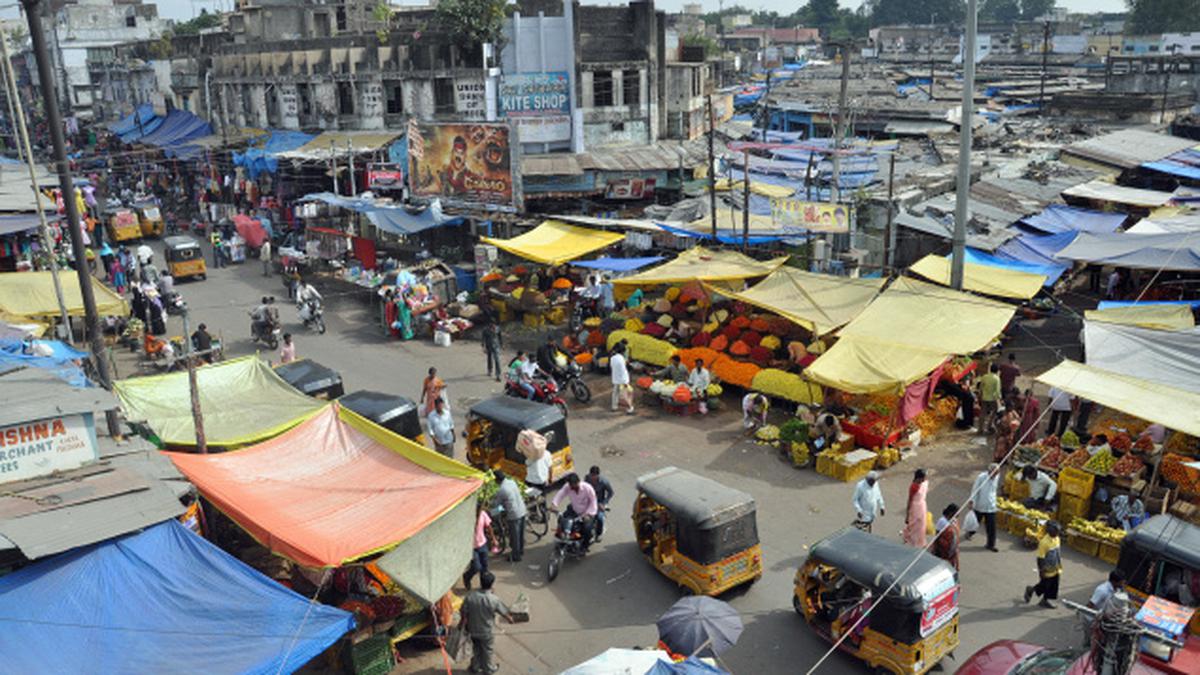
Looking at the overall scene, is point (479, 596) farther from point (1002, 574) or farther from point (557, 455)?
point (1002, 574)

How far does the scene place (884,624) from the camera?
932 cm

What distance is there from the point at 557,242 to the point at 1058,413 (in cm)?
1302

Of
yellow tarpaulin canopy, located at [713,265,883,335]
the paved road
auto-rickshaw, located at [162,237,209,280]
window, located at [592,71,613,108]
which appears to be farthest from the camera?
window, located at [592,71,613,108]

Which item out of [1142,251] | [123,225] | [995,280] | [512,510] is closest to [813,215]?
[995,280]

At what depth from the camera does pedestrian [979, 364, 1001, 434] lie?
52.0 feet

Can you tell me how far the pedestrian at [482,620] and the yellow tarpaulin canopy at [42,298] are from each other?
45.8ft

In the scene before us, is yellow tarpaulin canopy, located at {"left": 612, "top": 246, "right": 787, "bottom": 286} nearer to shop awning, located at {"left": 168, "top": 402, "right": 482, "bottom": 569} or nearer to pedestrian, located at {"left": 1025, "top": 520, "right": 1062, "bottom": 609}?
shop awning, located at {"left": 168, "top": 402, "right": 482, "bottom": 569}

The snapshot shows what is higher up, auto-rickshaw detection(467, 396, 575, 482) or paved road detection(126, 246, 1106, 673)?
auto-rickshaw detection(467, 396, 575, 482)

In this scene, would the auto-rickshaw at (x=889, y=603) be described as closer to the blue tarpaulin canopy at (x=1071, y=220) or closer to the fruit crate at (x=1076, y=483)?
the fruit crate at (x=1076, y=483)

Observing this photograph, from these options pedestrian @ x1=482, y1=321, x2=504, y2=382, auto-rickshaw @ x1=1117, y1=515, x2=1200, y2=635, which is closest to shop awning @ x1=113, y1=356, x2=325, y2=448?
pedestrian @ x1=482, y1=321, x2=504, y2=382

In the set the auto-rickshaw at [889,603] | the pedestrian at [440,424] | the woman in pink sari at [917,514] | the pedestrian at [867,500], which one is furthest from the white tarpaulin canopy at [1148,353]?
the pedestrian at [440,424]

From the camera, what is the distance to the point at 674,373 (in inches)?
724

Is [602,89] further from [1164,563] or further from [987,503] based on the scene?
[1164,563]

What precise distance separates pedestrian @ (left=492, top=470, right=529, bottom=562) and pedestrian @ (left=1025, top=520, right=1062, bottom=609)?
21.6ft
